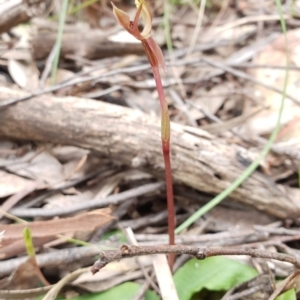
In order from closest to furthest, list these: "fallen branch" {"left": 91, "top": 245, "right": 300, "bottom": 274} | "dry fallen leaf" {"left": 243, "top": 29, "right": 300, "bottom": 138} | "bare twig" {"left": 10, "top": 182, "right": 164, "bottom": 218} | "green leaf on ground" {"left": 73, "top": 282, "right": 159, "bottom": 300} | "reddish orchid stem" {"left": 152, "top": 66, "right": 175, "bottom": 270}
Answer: "fallen branch" {"left": 91, "top": 245, "right": 300, "bottom": 274}
"reddish orchid stem" {"left": 152, "top": 66, "right": 175, "bottom": 270}
"green leaf on ground" {"left": 73, "top": 282, "right": 159, "bottom": 300}
"bare twig" {"left": 10, "top": 182, "right": 164, "bottom": 218}
"dry fallen leaf" {"left": 243, "top": 29, "right": 300, "bottom": 138}

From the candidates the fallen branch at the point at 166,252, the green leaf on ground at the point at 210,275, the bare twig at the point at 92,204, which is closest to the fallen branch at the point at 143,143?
the bare twig at the point at 92,204

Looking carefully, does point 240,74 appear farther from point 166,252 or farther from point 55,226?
point 166,252

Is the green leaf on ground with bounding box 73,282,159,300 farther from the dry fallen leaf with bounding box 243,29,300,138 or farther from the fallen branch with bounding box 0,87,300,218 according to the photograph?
the dry fallen leaf with bounding box 243,29,300,138

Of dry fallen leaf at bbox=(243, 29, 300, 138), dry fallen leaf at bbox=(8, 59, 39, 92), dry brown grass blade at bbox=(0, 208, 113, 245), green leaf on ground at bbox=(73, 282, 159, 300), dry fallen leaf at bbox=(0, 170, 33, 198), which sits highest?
dry fallen leaf at bbox=(8, 59, 39, 92)

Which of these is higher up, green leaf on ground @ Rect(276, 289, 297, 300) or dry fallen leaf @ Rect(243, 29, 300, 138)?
dry fallen leaf @ Rect(243, 29, 300, 138)

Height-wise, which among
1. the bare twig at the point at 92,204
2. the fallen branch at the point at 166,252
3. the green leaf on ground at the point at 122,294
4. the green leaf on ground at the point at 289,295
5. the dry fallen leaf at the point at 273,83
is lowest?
the green leaf on ground at the point at 289,295

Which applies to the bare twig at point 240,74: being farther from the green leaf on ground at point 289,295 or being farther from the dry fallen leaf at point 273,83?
the green leaf on ground at point 289,295

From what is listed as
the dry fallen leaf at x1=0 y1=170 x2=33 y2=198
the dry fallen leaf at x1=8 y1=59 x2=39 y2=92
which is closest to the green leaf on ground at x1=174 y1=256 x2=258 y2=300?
the dry fallen leaf at x1=0 y1=170 x2=33 y2=198

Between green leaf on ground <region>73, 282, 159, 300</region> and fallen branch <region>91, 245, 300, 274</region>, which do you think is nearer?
fallen branch <region>91, 245, 300, 274</region>

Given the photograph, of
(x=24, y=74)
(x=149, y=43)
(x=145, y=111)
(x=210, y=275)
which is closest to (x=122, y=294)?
(x=210, y=275)
